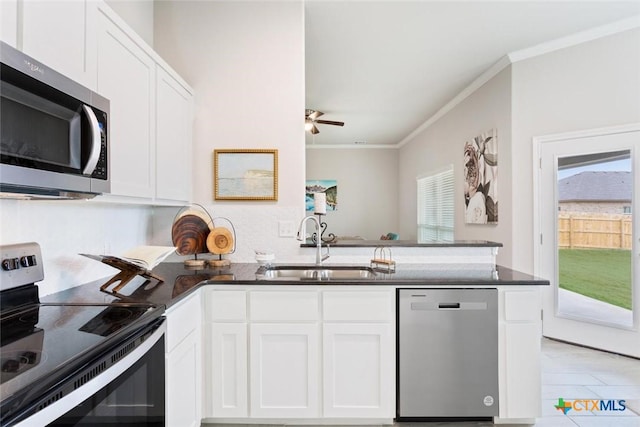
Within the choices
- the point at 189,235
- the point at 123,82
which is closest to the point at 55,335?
the point at 123,82

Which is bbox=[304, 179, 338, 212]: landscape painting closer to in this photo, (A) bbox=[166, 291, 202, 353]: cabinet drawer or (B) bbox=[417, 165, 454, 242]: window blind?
(B) bbox=[417, 165, 454, 242]: window blind

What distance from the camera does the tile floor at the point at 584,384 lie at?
7.14ft

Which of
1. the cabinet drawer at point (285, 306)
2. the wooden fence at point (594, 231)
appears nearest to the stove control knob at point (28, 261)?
the cabinet drawer at point (285, 306)

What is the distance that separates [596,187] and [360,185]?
5.25m

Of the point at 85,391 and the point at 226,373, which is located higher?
the point at 85,391

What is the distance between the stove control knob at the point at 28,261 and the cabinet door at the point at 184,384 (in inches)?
25.7

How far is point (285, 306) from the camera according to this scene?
202cm

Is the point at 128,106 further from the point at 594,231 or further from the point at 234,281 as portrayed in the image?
the point at 594,231

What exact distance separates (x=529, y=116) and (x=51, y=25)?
12.6 ft

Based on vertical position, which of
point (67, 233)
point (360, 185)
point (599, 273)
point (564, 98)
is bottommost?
point (599, 273)

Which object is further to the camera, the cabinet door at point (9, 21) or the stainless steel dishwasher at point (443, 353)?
the stainless steel dishwasher at point (443, 353)

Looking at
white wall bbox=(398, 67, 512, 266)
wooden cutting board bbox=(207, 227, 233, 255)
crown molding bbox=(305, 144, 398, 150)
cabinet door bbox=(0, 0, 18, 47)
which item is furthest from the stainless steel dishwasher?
crown molding bbox=(305, 144, 398, 150)

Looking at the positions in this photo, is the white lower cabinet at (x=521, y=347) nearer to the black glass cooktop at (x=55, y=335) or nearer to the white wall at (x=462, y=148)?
the black glass cooktop at (x=55, y=335)

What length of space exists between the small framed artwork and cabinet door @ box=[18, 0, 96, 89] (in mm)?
1210
